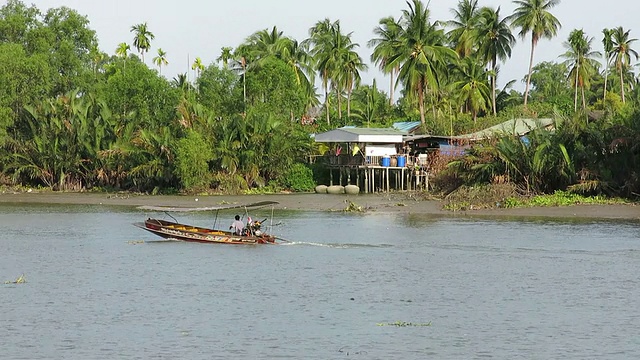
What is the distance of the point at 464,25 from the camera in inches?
3135

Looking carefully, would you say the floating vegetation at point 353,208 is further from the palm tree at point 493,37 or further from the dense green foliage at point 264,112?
the palm tree at point 493,37

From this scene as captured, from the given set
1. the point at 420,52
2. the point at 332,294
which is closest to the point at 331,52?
the point at 420,52

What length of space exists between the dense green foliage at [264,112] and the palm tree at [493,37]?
0.11m

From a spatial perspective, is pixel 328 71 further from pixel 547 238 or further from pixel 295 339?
pixel 295 339

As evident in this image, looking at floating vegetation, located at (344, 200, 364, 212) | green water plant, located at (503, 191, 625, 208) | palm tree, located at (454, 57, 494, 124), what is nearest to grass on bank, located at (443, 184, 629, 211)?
green water plant, located at (503, 191, 625, 208)

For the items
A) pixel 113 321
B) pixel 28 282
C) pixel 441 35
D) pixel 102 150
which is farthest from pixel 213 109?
pixel 113 321

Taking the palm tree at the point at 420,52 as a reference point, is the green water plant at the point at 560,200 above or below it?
below

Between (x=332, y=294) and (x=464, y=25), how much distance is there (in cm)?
5764

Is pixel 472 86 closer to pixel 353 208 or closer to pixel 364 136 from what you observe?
pixel 364 136

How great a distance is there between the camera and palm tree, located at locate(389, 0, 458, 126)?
6669 cm

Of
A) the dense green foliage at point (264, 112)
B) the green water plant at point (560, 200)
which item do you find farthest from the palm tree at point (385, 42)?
the green water plant at point (560, 200)

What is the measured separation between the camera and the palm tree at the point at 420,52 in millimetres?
66688

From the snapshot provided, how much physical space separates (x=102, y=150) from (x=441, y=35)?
2441 cm

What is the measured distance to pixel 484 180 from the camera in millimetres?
48938
